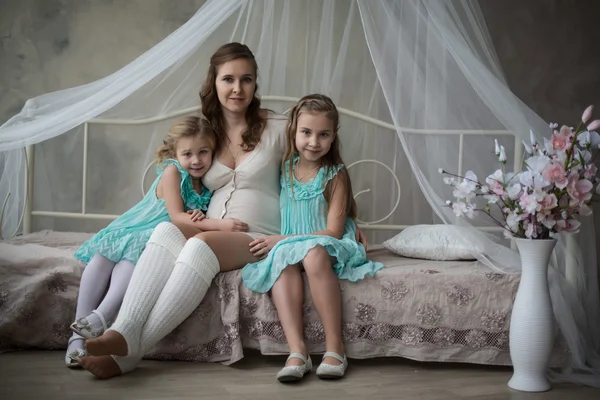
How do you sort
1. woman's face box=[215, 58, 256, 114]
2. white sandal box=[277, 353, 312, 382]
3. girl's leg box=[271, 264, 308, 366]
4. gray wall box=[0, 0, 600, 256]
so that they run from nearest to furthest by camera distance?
white sandal box=[277, 353, 312, 382] < girl's leg box=[271, 264, 308, 366] < woman's face box=[215, 58, 256, 114] < gray wall box=[0, 0, 600, 256]

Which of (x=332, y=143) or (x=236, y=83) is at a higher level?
(x=236, y=83)

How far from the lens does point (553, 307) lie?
230cm

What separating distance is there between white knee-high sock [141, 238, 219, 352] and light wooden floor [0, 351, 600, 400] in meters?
0.14

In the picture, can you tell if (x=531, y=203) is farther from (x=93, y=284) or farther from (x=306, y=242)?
(x=93, y=284)

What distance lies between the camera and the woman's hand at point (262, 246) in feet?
7.82

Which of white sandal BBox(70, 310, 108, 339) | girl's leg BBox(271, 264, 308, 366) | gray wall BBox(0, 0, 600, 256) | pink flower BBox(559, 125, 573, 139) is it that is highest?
gray wall BBox(0, 0, 600, 256)

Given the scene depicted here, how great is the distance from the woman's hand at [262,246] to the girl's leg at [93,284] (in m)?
0.46

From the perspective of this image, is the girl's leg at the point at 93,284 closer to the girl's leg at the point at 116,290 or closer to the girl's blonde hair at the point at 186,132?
the girl's leg at the point at 116,290

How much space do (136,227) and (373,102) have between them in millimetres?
1118

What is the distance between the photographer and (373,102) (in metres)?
3.01

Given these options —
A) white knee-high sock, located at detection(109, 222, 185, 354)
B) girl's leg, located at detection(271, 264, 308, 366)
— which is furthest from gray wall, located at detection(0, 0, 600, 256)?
girl's leg, located at detection(271, 264, 308, 366)

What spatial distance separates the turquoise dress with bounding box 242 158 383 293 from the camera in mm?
2297

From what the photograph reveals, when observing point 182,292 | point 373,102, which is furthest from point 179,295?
point 373,102

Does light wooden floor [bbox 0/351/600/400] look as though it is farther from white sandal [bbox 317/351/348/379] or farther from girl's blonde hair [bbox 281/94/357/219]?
girl's blonde hair [bbox 281/94/357/219]
